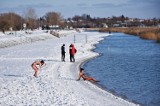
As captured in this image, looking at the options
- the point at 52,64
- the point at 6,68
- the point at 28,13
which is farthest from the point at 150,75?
the point at 28,13

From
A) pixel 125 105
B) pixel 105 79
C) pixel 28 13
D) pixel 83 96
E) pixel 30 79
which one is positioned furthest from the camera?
pixel 28 13

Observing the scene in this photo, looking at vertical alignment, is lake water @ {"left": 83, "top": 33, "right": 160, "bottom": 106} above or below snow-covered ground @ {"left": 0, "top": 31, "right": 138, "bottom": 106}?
below

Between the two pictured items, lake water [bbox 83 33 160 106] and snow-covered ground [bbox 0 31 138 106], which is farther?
lake water [bbox 83 33 160 106]

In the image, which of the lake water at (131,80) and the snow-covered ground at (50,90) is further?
the lake water at (131,80)

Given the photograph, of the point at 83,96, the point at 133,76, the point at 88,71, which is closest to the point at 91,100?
the point at 83,96

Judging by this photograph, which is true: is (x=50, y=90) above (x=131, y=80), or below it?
above

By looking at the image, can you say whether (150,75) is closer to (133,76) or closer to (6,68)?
(133,76)

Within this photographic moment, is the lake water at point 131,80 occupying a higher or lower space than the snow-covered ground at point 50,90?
lower

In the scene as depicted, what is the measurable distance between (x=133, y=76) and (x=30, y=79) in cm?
749

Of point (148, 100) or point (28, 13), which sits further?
point (28, 13)

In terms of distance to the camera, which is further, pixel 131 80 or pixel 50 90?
pixel 131 80

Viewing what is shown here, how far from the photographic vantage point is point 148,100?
18297 millimetres

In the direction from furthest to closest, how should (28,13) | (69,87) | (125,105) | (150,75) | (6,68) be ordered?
1. (28,13)
2. (6,68)
3. (150,75)
4. (69,87)
5. (125,105)

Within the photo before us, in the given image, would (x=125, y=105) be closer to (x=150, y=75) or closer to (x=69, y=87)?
(x=69, y=87)
